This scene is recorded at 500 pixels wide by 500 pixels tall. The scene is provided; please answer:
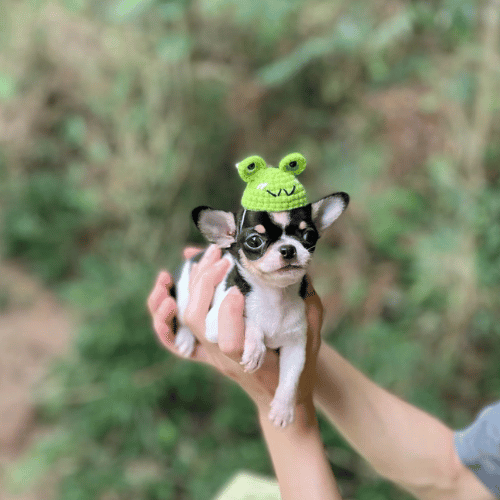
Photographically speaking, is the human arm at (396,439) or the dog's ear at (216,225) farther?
the human arm at (396,439)

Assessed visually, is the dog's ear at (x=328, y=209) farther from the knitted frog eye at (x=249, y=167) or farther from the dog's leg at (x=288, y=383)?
the dog's leg at (x=288, y=383)

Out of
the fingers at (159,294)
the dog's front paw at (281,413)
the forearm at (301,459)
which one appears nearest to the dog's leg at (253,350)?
the dog's front paw at (281,413)

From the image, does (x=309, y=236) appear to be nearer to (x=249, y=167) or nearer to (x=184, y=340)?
(x=249, y=167)

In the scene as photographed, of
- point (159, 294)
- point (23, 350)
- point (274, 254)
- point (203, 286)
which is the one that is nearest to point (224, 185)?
point (23, 350)

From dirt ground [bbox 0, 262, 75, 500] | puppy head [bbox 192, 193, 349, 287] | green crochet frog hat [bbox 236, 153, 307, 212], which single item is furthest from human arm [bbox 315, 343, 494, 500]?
dirt ground [bbox 0, 262, 75, 500]

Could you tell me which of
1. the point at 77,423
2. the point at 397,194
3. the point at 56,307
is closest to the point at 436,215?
the point at 397,194

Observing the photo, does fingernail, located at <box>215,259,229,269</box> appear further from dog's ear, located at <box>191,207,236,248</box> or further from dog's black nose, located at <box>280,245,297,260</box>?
dog's black nose, located at <box>280,245,297,260</box>
